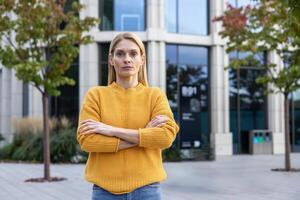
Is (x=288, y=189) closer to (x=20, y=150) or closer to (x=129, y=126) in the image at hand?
(x=129, y=126)

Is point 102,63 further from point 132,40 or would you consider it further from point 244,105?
point 132,40

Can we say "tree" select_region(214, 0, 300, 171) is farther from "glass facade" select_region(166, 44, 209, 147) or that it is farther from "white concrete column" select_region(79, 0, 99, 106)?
"white concrete column" select_region(79, 0, 99, 106)

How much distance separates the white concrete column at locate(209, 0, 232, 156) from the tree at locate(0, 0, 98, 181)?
11822mm

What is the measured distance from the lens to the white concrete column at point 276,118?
25391mm

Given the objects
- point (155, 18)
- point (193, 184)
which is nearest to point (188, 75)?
point (155, 18)

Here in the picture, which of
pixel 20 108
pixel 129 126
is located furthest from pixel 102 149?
pixel 20 108

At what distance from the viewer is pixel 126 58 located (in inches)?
121

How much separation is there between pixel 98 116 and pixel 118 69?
1.00 feet

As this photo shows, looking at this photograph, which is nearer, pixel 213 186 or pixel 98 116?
pixel 98 116

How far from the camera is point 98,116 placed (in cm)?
308

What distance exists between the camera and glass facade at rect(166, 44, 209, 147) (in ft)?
80.6

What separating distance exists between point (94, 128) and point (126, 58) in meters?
0.45

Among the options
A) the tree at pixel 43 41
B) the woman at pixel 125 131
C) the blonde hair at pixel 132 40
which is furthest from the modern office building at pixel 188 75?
the woman at pixel 125 131

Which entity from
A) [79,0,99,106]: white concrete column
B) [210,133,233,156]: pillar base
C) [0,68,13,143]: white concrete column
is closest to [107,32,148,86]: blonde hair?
[79,0,99,106]: white concrete column
